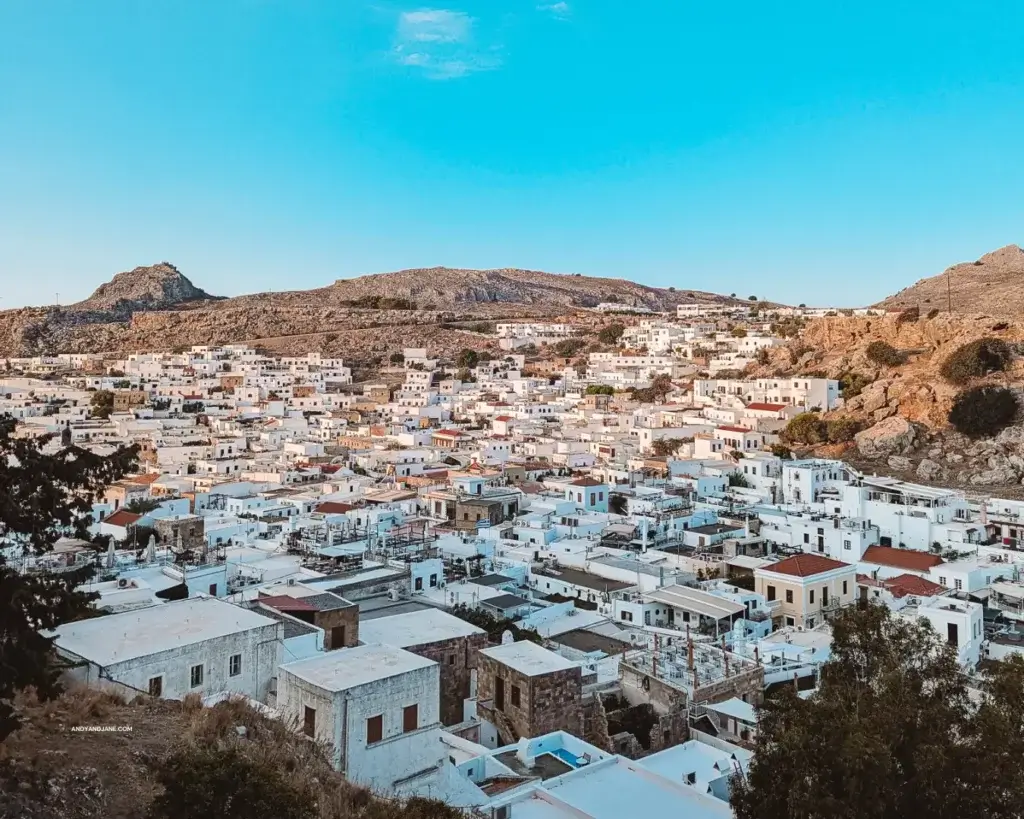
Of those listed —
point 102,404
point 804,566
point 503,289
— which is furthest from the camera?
point 503,289

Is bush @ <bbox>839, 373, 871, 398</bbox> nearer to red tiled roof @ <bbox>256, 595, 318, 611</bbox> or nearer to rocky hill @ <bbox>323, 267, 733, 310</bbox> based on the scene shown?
red tiled roof @ <bbox>256, 595, 318, 611</bbox>

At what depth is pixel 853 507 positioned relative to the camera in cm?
2759

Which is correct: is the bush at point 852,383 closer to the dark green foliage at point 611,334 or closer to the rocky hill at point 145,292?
the dark green foliage at point 611,334

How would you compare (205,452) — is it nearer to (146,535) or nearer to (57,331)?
(146,535)

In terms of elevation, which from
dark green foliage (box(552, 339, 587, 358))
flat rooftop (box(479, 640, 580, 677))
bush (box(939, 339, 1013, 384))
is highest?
dark green foliage (box(552, 339, 587, 358))

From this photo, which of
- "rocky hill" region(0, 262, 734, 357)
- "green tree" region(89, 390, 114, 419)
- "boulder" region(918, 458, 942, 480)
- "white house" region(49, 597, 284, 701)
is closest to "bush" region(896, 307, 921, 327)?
"boulder" region(918, 458, 942, 480)

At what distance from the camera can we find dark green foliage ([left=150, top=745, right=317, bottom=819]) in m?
Result: 5.03

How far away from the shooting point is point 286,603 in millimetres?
12711

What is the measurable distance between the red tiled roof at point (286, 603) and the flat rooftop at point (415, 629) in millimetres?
950

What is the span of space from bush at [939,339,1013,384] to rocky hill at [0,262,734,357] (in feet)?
139

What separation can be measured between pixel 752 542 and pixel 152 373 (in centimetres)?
5128

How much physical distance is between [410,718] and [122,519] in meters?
19.3

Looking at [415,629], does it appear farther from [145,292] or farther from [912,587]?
[145,292]

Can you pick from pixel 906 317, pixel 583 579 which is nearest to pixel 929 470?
pixel 906 317
